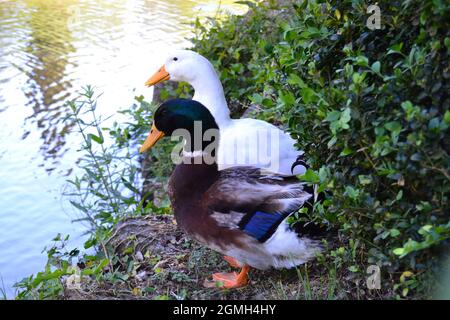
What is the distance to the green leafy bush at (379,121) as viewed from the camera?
228 cm

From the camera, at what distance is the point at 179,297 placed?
10.2ft

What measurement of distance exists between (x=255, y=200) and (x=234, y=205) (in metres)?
0.09

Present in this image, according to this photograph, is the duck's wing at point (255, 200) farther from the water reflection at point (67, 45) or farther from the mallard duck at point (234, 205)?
the water reflection at point (67, 45)

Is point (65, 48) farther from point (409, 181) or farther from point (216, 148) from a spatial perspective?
point (409, 181)

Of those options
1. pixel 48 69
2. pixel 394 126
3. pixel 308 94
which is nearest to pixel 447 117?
pixel 394 126

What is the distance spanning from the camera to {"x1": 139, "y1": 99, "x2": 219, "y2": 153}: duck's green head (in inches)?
133

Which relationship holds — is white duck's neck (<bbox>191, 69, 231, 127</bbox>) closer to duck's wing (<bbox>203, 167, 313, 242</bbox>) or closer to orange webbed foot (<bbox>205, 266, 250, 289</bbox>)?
duck's wing (<bbox>203, 167, 313, 242</bbox>)

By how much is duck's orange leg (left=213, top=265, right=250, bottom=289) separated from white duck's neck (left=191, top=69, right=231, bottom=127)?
0.79m

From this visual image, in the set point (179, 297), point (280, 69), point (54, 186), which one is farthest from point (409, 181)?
point (54, 186)

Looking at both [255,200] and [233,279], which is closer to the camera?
[255,200]

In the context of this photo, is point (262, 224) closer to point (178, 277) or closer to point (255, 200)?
point (255, 200)

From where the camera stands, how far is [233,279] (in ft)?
10.6

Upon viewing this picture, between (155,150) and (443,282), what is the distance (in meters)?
2.82

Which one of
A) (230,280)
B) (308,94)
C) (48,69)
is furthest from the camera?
(48,69)
